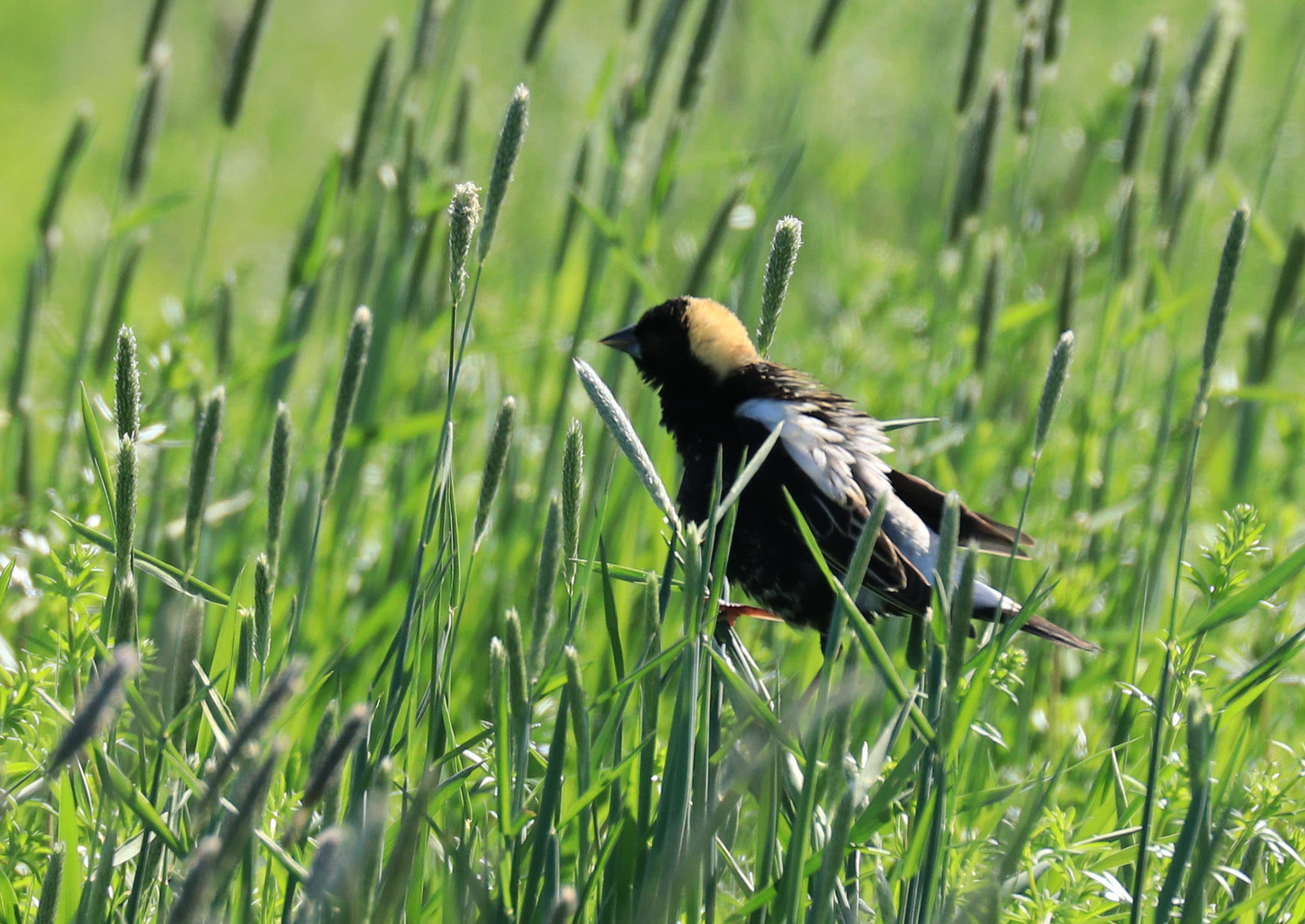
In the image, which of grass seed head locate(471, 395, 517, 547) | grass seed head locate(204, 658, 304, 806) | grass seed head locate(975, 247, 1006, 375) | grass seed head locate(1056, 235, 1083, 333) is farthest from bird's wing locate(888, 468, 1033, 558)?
grass seed head locate(204, 658, 304, 806)

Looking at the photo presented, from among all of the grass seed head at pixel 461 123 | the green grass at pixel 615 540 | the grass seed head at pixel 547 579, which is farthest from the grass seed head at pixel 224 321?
the grass seed head at pixel 547 579

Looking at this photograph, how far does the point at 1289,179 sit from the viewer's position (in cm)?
527

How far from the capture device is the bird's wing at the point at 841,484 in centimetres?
184

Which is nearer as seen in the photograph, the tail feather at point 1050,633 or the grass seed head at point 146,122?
the tail feather at point 1050,633

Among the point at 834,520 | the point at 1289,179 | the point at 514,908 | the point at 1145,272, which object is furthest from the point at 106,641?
the point at 1289,179

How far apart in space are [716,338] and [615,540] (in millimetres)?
401

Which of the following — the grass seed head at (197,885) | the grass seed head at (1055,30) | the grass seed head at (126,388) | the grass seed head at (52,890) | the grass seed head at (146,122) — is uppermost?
the grass seed head at (1055,30)

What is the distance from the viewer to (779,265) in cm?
129

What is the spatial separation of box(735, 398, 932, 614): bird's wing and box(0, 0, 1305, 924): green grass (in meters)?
0.17

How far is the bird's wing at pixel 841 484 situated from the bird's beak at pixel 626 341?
31 cm

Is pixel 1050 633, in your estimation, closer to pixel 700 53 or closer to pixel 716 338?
pixel 716 338

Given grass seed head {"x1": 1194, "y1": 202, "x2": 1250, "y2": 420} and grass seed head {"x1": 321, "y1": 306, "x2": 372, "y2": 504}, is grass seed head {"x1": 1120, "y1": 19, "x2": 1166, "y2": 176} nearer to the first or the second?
grass seed head {"x1": 1194, "y1": 202, "x2": 1250, "y2": 420}

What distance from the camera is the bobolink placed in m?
1.88

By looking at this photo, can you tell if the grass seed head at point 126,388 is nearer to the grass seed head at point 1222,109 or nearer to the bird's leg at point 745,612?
the bird's leg at point 745,612
